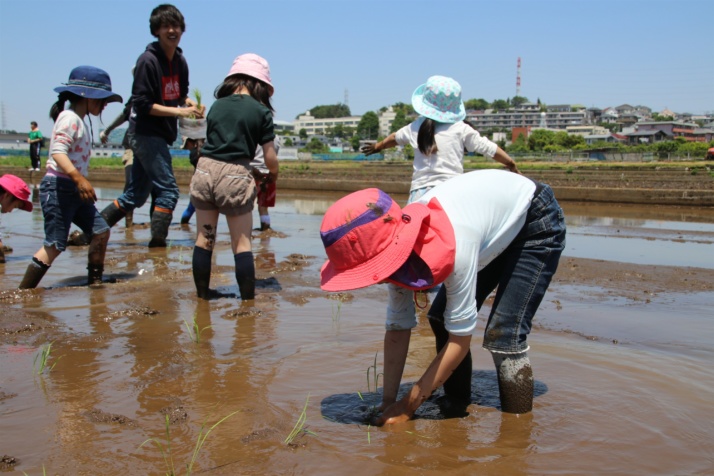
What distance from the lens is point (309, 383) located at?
321cm

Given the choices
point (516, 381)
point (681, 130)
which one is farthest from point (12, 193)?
point (681, 130)

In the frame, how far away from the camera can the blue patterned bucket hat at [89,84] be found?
5133 millimetres

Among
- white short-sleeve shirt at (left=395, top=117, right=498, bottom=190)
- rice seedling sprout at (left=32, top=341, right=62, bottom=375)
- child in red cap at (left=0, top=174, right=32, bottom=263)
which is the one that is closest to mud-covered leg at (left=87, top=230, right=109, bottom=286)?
child in red cap at (left=0, top=174, right=32, bottom=263)

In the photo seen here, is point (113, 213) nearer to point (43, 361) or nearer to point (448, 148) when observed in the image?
point (448, 148)

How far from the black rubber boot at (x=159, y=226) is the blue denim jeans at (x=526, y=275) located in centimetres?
478

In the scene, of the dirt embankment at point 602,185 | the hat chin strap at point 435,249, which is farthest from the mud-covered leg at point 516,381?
the dirt embankment at point 602,185

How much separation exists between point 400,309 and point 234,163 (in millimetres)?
2392

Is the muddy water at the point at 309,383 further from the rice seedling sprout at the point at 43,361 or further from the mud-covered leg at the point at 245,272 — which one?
the mud-covered leg at the point at 245,272

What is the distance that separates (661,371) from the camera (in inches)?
136

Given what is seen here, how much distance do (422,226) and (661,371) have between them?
1.79m

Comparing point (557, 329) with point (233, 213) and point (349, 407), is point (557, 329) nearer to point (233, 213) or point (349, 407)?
point (349, 407)

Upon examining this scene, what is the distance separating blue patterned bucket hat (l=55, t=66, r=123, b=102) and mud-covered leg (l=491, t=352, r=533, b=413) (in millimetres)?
3877

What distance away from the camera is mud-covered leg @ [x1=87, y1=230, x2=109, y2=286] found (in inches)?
208

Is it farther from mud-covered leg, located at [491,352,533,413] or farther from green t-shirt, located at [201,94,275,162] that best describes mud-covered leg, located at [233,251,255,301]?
mud-covered leg, located at [491,352,533,413]
